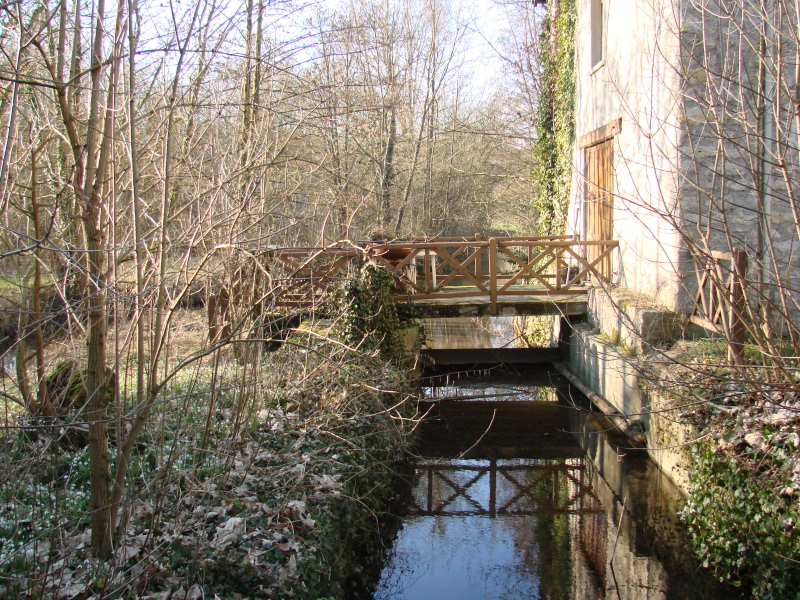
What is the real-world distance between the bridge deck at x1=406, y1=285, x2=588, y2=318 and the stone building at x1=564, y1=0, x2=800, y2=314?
770mm

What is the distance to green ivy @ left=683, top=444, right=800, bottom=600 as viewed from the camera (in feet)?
13.1

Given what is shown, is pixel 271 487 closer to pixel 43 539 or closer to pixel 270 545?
pixel 270 545

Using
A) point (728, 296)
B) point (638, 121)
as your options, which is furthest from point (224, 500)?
point (638, 121)

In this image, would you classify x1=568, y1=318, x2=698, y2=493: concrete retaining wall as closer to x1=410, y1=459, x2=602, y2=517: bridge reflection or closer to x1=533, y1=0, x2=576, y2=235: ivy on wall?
x1=410, y1=459, x2=602, y2=517: bridge reflection

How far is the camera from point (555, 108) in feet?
42.3

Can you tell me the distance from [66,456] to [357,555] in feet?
7.19

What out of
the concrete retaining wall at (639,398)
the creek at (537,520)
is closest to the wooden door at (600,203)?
the concrete retaining wall at (639,398)

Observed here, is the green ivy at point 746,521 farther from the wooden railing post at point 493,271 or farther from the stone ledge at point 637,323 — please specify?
the wooden railing post at point 493,271

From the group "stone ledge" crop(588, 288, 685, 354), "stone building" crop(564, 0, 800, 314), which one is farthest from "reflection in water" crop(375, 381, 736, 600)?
"stone building" crop(564, 0, 800, 314)

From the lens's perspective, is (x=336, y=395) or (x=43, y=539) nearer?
(x=43, y=539)

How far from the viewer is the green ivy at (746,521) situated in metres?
3.99

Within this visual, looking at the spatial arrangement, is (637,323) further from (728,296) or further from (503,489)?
(728,296)

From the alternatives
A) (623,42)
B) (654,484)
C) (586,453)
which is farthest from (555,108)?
(654,484)

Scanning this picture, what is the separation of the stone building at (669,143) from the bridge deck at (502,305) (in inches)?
30.3
